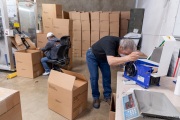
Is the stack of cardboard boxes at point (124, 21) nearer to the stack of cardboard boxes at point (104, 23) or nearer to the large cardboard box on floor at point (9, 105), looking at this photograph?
the stack of cardboard boxes at point (104, 23)

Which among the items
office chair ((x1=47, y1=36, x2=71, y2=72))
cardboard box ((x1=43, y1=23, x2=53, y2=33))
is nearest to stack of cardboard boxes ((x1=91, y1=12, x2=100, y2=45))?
cardboard box ((x1=43, y1=23, x2=53, y2=33))

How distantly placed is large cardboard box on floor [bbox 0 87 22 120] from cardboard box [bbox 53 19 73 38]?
2.68 metres

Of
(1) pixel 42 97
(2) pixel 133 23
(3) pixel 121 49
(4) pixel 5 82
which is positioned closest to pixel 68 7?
(2) pixel 133 23

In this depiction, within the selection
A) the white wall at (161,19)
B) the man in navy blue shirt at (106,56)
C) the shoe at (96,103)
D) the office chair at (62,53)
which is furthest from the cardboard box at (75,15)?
the shoe at (96,103)

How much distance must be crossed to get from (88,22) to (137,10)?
5.93 feet

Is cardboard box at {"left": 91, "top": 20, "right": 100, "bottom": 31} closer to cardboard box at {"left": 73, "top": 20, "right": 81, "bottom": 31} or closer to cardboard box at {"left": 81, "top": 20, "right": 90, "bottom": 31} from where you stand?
cardboard box at {"left": 81, "top": 20, "right": 90, "bottom": 31}

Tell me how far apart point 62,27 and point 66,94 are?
7.75 ft

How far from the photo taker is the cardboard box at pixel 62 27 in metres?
3.75

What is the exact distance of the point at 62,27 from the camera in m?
3.83

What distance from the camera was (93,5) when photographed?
5738 millimetres

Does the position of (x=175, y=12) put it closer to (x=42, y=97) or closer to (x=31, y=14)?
(x=42, y=97)

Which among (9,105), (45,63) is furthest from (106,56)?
(45,63)

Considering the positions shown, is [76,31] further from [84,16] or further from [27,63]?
[27,63]

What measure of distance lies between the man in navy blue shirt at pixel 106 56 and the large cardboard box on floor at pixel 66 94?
0.23 metres
